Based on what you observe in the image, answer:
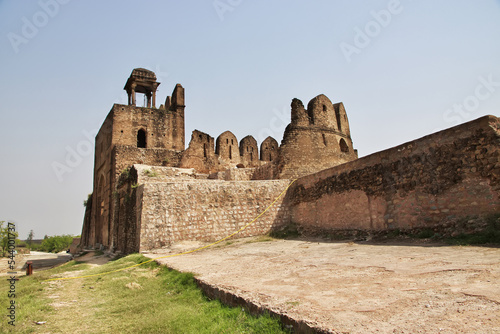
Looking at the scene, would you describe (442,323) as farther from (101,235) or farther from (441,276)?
(101,235)

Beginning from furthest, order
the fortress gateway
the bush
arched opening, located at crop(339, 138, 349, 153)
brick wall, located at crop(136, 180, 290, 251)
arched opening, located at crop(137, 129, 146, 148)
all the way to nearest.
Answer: the bush, arched opening, located at crop(137, 129, 146, 148), arched opening, located at crop(339, 138, 349, 153), brick wall, located at crop(136, 180, 290, 251), the fortress gateway

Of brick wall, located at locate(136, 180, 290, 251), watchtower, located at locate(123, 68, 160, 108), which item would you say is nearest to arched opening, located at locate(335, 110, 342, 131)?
brick wall, located at locate(136, 180, 290, 251)

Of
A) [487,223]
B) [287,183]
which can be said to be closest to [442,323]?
[487,223]

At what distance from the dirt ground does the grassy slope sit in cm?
29

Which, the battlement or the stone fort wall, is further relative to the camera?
the battlement

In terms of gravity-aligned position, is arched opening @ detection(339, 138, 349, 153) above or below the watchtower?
below

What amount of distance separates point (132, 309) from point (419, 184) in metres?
6.31

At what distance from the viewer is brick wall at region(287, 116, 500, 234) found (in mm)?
6062

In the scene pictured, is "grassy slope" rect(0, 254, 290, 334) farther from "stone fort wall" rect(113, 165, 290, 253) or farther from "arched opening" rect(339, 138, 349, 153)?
"arched opening" rect(339, 138, 349, 153)

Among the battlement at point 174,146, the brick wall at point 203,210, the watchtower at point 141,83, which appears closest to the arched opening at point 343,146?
the battlement at point 174,146

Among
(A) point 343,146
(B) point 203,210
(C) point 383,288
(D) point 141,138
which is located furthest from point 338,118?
(C) point 383,288

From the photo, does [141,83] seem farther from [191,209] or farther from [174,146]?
[191,209]

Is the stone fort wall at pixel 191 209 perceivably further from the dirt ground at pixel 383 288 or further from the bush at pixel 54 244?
the bush at pixel 54 244

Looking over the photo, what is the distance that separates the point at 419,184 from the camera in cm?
723
